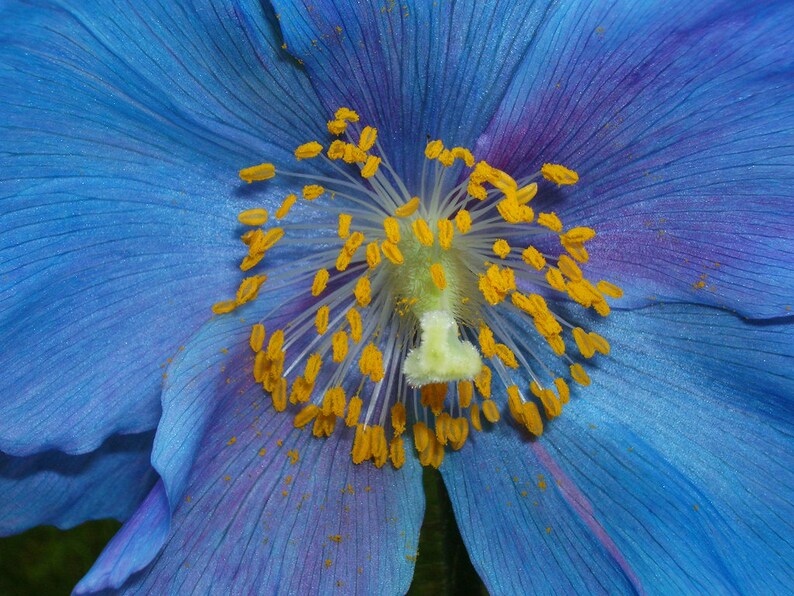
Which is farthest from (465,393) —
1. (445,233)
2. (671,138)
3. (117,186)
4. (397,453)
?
(117,186)

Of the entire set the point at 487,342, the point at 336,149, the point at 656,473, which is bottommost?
the point at 656,473

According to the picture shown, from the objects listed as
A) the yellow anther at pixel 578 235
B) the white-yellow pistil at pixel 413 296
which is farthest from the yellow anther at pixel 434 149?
the yellow anther at pixel 578 235

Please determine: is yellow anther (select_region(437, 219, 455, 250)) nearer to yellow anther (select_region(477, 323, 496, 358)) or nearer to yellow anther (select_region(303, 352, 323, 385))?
yellow anther (select_region(477, 323, 496, 358))

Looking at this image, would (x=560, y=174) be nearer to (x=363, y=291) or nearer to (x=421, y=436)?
(x=363, y=291)

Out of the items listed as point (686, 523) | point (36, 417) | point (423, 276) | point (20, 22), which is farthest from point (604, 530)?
point (20, 22)

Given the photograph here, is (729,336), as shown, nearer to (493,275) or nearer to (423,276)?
(493,275)

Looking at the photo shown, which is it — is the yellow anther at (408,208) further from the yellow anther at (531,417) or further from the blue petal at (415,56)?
the yellow anther at (531,417)

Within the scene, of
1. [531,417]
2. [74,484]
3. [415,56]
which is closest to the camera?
[415,56]
